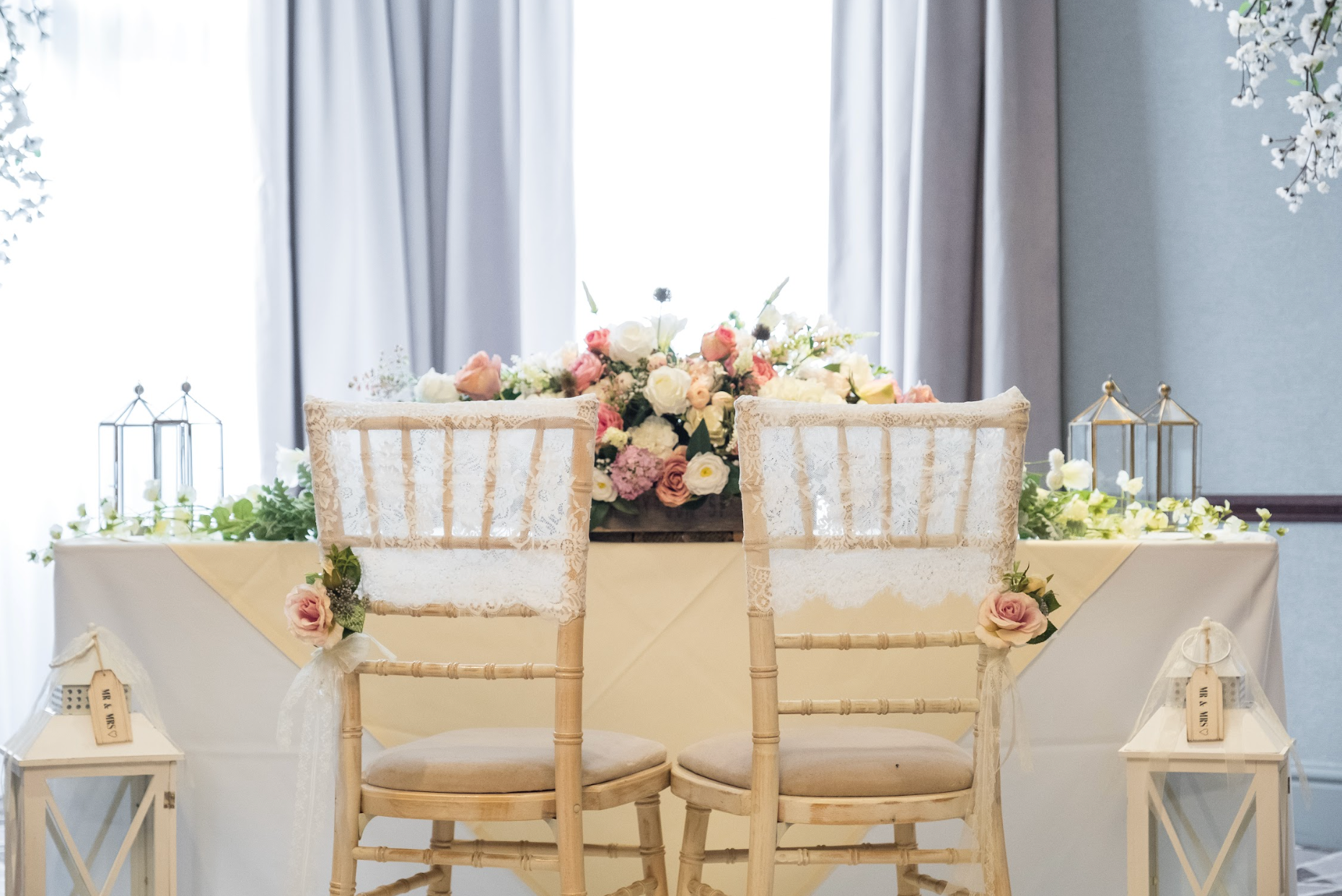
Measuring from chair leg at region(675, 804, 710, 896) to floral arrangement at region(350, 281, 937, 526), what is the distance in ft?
1.62

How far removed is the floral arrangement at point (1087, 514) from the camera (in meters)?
2.05

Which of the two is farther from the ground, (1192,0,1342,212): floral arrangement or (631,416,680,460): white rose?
(1192,0,1342,212): floral arrangement

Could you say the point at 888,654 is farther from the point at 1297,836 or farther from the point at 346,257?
the point at 346,257

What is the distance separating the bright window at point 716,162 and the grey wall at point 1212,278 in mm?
772

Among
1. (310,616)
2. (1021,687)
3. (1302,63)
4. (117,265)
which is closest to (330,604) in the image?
(310,616)

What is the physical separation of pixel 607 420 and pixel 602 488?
0.39ft

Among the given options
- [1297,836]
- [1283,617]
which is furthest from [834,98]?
[1297,836]

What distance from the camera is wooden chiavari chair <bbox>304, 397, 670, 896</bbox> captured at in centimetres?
162

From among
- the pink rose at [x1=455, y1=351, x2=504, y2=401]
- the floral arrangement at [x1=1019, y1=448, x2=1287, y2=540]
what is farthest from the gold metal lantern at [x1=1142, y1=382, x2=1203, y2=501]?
the pink rose at [x1=455, y1=351, x2=504, y2=401]

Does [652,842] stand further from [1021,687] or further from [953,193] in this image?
[953,193]

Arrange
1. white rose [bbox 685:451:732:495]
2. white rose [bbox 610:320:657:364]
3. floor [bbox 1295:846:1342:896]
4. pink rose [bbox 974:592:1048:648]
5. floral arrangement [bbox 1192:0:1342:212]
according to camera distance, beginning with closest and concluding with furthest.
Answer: pink rose [bbox 974:592:1048:648], white rose [bbox 685:451:732:495], white rose [bbox 610:320:657:364], floral arrangement [bbox 1192:0:1342:212], floor [bbox 1295:846:1342:896]

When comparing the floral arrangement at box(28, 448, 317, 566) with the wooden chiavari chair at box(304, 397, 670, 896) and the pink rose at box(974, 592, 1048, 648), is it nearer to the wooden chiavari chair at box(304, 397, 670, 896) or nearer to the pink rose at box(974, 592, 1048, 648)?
the wooden chiavari chair at box(304, 397, 670, 896)

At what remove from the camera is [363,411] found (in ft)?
5.38

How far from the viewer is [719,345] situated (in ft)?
6.77
